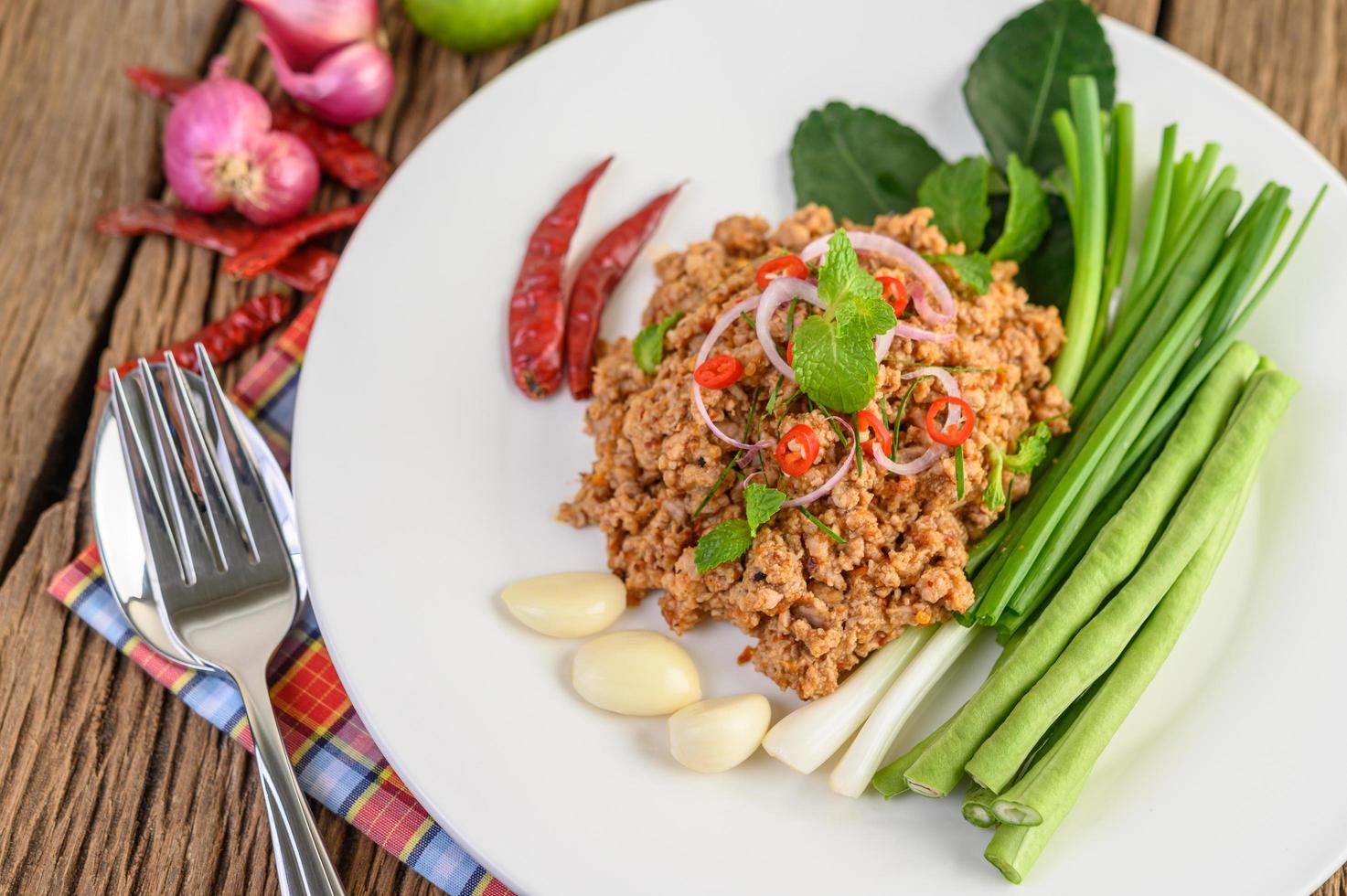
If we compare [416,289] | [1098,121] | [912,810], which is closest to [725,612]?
[912,810]

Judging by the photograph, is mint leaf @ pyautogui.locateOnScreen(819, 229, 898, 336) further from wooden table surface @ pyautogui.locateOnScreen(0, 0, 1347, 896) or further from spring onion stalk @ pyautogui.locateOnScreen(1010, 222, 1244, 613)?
wooden table surface @ pyautogui.locateOnScreen(0, 0, 1347, 896)

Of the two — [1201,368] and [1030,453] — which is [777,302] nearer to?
[1030,453]

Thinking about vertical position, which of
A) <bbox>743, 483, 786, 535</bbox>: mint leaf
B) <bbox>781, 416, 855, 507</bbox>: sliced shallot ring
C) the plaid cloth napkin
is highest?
<bbox>781, 416, 855, 507</bbox>: sliced shallot ring

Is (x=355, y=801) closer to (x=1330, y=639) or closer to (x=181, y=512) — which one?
(x=181, y=512)

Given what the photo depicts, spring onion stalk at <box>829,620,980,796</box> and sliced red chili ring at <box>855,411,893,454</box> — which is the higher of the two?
sliced red chili ring at <box>855,411,893,454</box>

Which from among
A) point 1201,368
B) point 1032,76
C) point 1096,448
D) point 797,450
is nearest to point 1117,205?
point 1032,76

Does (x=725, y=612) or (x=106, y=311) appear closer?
(x=725, y=612)

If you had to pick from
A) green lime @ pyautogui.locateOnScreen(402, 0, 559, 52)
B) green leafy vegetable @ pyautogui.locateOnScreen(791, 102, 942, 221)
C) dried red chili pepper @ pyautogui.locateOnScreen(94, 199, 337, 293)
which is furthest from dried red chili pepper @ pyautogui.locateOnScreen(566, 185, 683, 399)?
green lime @ pyautogui.locateOnScreen(402, 0, 559, 52)
